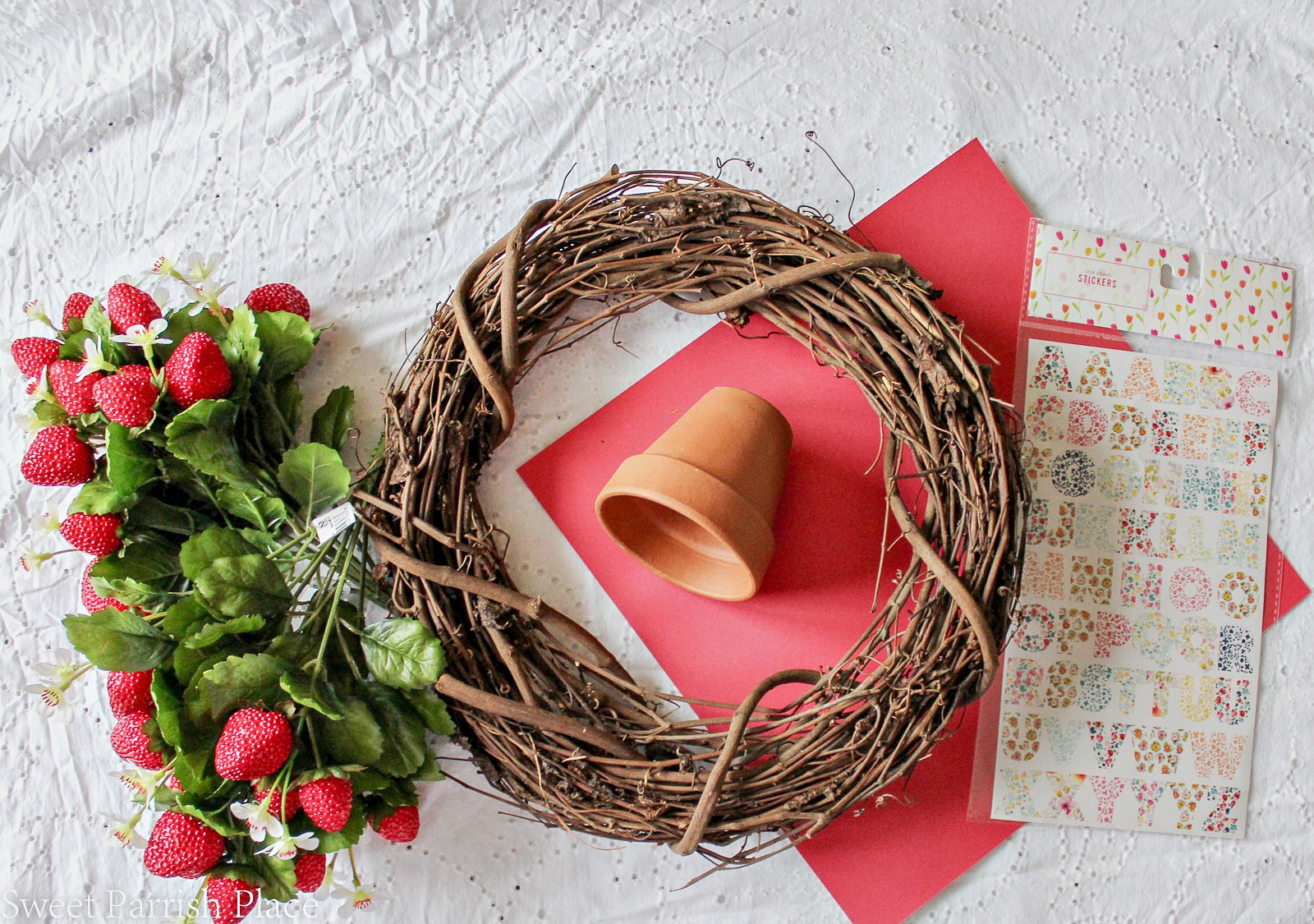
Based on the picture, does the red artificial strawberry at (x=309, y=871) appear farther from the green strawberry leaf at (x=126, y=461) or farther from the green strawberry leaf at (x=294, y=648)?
the green strawberry leaf at (x=126, y=461)

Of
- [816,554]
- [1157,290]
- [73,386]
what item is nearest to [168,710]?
[73,386]

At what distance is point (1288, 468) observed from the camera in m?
1.14

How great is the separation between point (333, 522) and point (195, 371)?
20cm

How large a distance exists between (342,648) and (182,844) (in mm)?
223

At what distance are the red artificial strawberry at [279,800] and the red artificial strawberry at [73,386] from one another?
1.41 ft

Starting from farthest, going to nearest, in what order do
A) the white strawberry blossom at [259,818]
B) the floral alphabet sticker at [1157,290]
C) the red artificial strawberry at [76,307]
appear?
the floral alphabet sticker at [1157,290], the red artificial strawberry at [76,307], the white strawberry blossom at [259,818]

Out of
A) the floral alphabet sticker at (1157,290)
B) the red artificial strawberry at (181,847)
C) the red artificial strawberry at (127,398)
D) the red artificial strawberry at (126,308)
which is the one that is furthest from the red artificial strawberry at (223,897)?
the floral alphabet sticker at (1157,290)

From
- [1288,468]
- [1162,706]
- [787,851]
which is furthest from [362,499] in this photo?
[1288,468]

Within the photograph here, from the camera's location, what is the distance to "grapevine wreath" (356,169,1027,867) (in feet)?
2.90

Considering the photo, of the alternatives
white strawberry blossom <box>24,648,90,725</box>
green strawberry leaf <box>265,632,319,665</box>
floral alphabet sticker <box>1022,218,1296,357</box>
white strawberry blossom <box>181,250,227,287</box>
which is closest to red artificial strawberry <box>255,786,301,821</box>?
green strawberry leaf <box>265,632,319,665</box>

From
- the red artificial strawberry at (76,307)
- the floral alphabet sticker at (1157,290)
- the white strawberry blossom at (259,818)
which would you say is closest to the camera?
the white strawberry blossom at (259,818)

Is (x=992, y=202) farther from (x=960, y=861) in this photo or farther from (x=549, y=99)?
(x=960, y=861)

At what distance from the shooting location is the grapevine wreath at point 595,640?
0.88m

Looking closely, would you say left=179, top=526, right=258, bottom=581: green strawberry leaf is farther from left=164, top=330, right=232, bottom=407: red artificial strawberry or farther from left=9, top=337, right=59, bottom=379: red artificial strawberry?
left=9, top=337, right=59, bottom=379: red artificial strawberry
